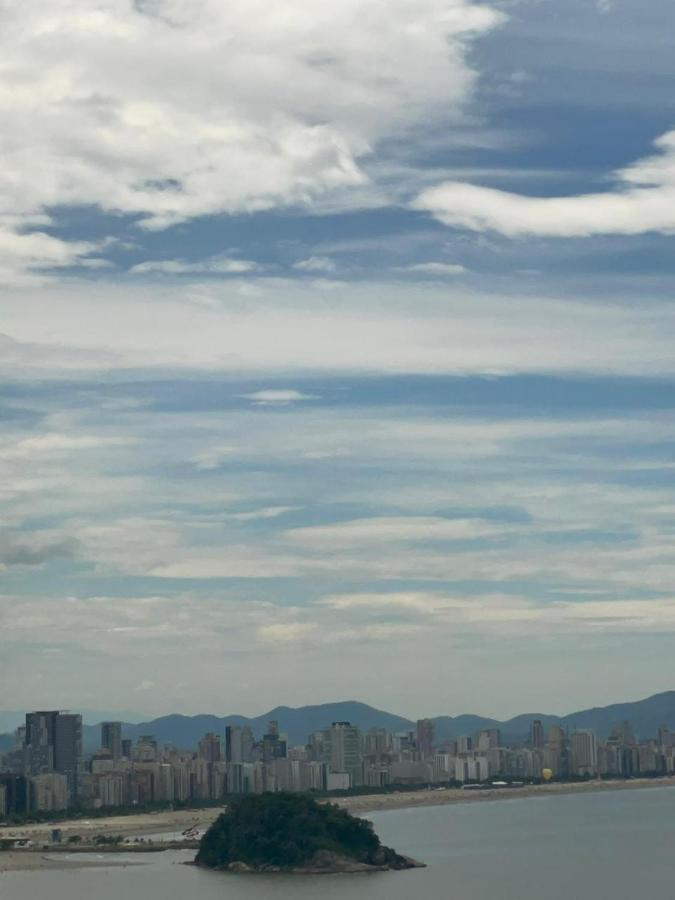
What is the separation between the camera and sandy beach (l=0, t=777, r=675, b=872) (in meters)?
89.9

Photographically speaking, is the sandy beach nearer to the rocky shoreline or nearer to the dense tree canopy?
the dense tree canopy

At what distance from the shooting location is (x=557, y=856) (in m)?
88.7

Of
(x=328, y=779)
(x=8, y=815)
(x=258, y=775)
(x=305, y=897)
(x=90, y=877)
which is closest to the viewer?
(x=305, y=897)

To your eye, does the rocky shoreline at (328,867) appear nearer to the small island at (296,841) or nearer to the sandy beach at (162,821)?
the small island at (296,841)

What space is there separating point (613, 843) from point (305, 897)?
37.1 m

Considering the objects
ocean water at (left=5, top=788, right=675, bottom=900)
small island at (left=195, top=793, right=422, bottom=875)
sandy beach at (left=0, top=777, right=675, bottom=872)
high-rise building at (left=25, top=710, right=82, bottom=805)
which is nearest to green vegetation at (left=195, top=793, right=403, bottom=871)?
small island at (left=195, top=793, right=422, bottom=875)

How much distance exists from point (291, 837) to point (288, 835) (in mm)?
297

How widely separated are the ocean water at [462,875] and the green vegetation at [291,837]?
4.62ft

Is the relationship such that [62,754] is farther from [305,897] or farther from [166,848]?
[305,897]

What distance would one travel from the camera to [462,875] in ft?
252

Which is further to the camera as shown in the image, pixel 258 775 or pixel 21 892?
pixel 258 775

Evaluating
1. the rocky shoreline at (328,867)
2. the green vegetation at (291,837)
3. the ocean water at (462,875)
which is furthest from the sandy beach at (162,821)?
the rocky shoreline at (328,867)

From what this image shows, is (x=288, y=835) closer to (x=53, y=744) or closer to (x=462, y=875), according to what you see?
(x=462, y=875)

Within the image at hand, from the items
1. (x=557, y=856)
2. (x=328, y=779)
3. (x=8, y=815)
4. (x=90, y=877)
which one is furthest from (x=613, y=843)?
(x=328, y=779)
